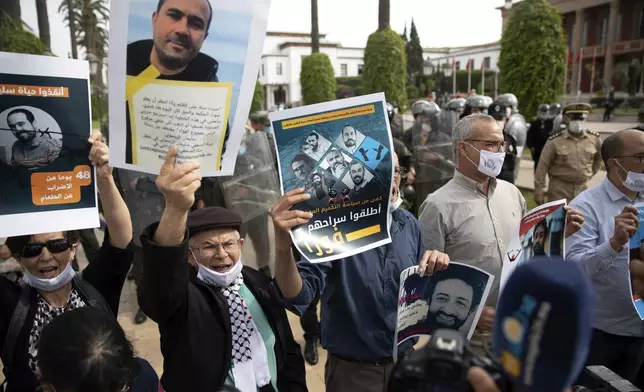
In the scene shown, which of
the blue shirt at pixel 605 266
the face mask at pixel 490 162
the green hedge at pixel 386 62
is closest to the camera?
the blue shirt at pixel 605 266

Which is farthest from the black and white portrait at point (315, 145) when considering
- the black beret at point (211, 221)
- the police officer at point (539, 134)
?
the police officer at point (539, 134)

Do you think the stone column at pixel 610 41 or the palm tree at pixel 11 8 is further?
the stone column at pixel 610 41

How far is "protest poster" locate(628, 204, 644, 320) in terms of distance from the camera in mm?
2203

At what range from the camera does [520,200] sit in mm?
2641

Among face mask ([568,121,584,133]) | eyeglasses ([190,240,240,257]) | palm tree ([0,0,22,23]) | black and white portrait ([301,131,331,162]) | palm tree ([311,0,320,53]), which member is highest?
palm tree ([311,0,320,53])

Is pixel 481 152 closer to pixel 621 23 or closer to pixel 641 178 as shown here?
pixel 641 178

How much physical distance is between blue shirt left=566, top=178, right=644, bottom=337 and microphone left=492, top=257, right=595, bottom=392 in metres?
1.94

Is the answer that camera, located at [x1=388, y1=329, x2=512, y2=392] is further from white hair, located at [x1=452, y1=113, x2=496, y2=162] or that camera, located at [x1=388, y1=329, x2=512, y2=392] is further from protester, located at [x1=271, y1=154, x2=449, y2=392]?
white hair, located at [x1=452, y1=113, x2=496, y2=162]

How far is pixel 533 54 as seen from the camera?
11008mm

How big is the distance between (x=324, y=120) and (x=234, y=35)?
1.44ft

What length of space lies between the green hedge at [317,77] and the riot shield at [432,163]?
17518 millimetres

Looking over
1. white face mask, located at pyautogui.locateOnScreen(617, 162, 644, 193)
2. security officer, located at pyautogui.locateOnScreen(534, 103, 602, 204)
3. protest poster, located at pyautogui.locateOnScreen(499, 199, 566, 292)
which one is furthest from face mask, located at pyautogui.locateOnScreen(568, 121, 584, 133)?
protest poster, located at pyautogui.locateOnScreen(499, 199, 566, 292)

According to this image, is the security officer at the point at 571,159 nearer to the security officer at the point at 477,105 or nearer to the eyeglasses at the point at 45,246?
the security officer at the point at 477,105

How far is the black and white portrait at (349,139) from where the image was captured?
5.64 ft
